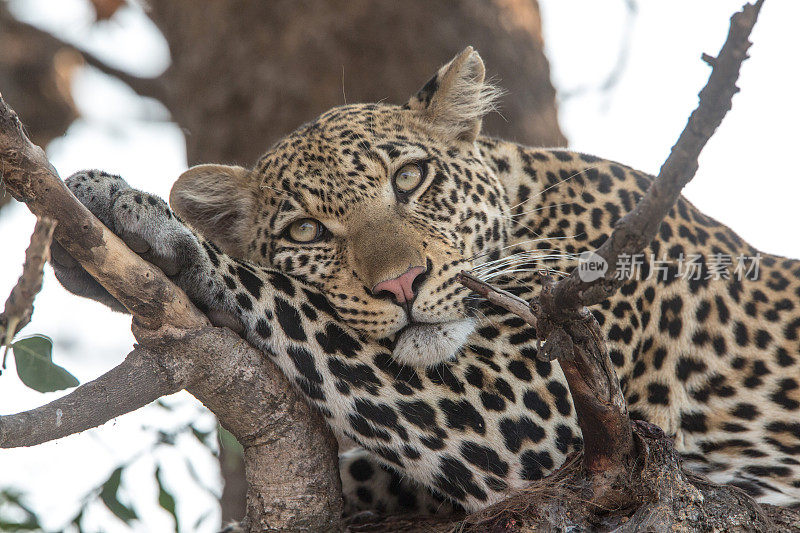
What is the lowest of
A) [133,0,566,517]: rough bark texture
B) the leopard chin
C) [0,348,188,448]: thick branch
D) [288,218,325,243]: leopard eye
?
[0,348,188,448]: thick branch

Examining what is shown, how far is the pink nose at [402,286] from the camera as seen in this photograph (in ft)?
11.8

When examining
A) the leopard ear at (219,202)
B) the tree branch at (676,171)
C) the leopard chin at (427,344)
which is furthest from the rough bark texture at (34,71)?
the tree branch at (676,171)

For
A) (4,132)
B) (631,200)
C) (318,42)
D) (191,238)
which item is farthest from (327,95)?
(4,132)

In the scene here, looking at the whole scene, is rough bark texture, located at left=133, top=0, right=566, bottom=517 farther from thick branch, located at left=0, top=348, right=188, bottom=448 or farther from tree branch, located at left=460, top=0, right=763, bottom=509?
tree branch, located at left=460, top=0, right=763, bottom=509

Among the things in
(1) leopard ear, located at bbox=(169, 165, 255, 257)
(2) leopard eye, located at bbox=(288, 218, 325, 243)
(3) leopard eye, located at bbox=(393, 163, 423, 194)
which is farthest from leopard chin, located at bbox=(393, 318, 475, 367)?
(1) leopard ear, located at bbox=(169, 165, 255, 257)

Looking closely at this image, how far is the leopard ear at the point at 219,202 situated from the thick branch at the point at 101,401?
127cm

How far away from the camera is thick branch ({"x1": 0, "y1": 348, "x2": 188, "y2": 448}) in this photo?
2.64m

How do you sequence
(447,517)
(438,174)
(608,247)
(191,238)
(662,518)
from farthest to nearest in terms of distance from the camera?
(438,174)
(447,517)
(191,238)
(662,518)
(608,247)

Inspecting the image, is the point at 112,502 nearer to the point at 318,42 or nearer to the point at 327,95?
the point at 327,95

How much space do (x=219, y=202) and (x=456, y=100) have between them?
4.67 feet

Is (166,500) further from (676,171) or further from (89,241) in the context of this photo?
(676,171)

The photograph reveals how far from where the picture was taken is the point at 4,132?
244 cm

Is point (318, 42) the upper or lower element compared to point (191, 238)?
upper

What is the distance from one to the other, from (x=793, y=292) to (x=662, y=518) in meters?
2.09
